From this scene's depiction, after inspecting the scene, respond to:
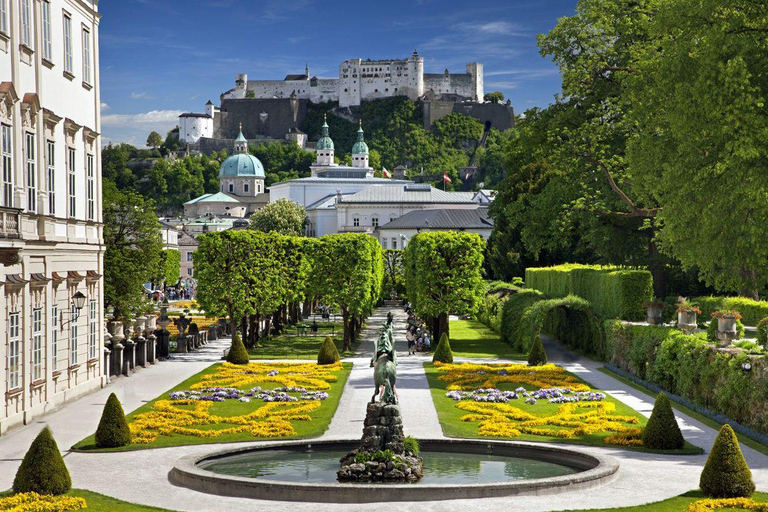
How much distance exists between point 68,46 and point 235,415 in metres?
12.2

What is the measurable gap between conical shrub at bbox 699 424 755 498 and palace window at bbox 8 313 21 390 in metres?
16.3

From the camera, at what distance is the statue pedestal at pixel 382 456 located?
2011 centimetres

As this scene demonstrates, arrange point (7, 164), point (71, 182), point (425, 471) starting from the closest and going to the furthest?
point (425, 471), point (7, 164), point (71, 182)

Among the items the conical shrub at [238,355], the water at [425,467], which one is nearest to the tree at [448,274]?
the conical shrub at [238,355]

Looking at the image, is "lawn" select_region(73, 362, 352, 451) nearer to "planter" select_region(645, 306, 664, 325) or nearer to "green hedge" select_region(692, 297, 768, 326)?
"planter" select_region(645, 306, 664, 325)

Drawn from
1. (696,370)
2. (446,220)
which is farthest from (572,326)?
(446,220)

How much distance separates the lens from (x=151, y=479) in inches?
812

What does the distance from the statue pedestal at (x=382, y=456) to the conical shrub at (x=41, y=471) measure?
503cm

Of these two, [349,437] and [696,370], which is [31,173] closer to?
[349,437]

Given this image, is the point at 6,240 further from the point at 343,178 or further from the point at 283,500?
the point at 343,178

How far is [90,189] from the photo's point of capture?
117ft

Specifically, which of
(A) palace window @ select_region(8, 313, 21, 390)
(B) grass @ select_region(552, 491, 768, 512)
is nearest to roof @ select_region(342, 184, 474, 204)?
(A) palace window @ select_region(8, 313, 21, 390)

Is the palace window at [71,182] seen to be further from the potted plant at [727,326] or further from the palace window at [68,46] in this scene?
the potted plant at [727,326]

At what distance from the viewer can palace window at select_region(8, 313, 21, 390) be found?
26.3m
